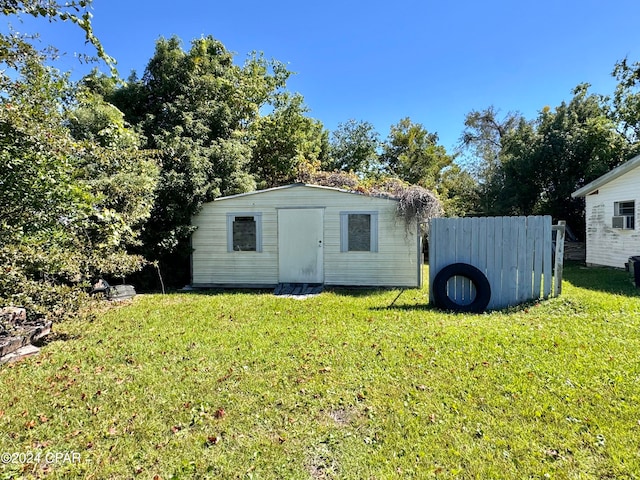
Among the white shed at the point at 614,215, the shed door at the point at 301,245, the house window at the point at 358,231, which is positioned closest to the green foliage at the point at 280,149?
the shed door at the point at 301,245

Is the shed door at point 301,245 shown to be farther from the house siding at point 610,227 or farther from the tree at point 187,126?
the house siding at point 610,227

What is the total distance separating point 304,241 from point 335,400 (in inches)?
229

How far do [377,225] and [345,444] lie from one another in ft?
20.8

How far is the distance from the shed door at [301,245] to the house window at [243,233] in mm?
602

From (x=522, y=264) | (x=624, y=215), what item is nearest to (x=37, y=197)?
(x=522, y=264)

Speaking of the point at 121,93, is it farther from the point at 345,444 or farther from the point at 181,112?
the point at 345,444

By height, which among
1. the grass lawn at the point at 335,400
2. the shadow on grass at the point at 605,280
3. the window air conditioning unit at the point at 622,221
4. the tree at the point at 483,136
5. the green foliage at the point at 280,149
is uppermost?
the tree at the point at 483,136

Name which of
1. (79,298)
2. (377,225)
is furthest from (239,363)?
(377,225)

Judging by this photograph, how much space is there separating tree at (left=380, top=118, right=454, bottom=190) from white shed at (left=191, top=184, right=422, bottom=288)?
10067 millimetres

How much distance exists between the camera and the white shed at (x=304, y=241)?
8.37m

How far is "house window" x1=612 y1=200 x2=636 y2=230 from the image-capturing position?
10336 millimetres

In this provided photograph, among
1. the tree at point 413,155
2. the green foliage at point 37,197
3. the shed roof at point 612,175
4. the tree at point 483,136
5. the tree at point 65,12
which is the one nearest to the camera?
the tree at point 65,12

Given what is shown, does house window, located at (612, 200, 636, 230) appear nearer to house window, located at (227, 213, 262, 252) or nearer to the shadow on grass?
the shadow on grass

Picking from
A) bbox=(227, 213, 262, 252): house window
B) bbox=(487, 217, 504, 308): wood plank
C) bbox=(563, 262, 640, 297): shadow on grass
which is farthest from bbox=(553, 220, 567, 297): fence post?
bbox=(227, 213, 262, 252): house window
